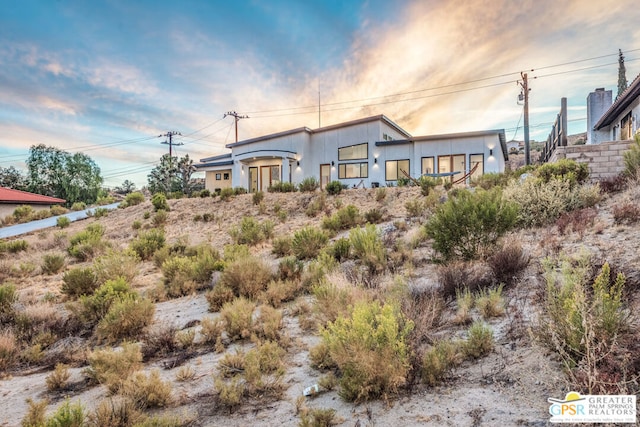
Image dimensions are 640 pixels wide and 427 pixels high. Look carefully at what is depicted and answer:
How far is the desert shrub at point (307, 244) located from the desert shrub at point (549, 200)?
5524 mm

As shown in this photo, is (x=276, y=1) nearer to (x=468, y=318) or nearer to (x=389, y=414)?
(x=468, y=318)

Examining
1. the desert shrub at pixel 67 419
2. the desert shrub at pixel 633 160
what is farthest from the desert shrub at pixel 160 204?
the desert shrub at pixel 633 160

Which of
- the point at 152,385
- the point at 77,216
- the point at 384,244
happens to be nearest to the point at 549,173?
the point at 384,244

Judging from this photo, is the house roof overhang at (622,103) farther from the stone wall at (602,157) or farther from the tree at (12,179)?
the tree at (12,179)

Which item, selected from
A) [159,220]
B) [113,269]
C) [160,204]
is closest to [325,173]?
[160,204]

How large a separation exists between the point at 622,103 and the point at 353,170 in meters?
17.0

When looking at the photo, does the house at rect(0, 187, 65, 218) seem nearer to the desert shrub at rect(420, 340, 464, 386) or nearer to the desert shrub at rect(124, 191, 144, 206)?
the desert shrub at rect(124, 191, 144, 206)

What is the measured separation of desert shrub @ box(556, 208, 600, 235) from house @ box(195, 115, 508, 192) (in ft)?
46.2

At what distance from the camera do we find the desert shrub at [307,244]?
369 inches

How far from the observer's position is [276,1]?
13609 mm

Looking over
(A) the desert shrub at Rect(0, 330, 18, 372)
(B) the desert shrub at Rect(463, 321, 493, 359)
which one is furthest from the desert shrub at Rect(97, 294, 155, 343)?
(B) the desert shrub at Rect(463, 321, 493, 359)

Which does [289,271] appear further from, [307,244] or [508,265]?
[508,265]

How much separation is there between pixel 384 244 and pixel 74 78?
78.1ft

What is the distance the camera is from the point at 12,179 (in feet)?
171
